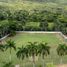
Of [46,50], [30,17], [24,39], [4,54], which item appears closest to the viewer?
[46,50]

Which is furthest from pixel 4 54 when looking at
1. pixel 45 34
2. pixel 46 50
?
pixel 45 34

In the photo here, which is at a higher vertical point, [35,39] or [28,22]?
[28,22]

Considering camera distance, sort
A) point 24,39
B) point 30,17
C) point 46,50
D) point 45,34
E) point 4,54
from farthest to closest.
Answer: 1. point 30,17
2. point 45,34
3. point 24,39
4. point 4,54
5. point 46,50

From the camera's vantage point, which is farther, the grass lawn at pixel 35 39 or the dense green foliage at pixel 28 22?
the dense green foliage at pixel 28 22

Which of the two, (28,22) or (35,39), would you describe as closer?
(35,39)

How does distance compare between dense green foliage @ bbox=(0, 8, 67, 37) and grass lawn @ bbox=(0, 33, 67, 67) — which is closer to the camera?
grass lawn @ bbox=(0, 33, 67, 67)

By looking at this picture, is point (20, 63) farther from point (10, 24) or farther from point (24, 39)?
point (10, 24)

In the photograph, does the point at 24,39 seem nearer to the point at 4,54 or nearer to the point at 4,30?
the point at 4,30

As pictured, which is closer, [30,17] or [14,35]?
[14,35]

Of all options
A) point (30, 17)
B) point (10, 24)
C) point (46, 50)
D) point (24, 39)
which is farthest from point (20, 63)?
point (30, 17)
